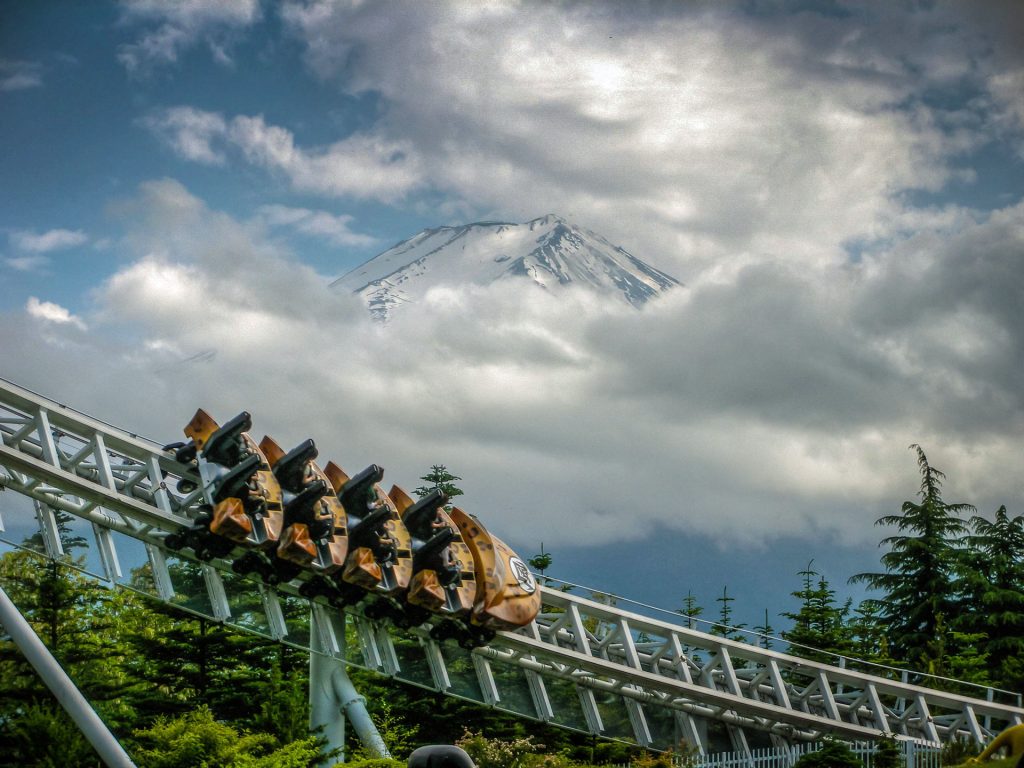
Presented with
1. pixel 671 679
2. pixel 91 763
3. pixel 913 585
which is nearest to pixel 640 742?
pixel 671 679

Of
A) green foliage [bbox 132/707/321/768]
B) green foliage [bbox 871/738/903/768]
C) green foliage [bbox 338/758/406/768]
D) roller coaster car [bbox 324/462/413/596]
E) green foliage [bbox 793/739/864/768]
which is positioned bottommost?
green foliage [bbox 871/738/903/768]

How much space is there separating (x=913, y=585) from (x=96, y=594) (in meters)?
34.2

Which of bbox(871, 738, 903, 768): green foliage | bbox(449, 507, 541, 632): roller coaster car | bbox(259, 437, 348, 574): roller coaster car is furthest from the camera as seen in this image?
bbox(871, 738, 903, 768): green foliage

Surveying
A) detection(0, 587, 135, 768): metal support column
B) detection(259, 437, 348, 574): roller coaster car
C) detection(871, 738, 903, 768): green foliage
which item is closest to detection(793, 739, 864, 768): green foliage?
detection(871, 738, 903, 768): green foliage

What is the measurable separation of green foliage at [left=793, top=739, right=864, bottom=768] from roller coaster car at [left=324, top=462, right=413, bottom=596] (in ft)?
25.9

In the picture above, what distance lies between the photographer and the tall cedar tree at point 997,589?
153 ft

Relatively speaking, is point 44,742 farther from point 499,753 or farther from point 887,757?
point 887,757

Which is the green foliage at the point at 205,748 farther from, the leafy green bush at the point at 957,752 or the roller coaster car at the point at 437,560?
the leafy green bush at the point at 957,752

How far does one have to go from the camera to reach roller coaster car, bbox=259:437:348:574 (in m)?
21.0

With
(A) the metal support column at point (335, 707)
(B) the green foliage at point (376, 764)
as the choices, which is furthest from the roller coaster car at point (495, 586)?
(A) the metal support column at point (335, 707)

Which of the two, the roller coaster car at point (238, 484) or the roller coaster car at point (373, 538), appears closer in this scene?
the roller coaster car at point (238, 484)

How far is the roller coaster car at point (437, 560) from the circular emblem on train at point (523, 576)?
3.38 feet

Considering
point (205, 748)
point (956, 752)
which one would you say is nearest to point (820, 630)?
point (956, 752)

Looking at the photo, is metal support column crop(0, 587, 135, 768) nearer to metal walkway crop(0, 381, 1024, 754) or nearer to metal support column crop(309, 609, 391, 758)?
metal walkway crop(0, 381, 1024, 754)
